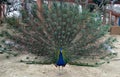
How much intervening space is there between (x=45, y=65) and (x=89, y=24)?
1.36 m

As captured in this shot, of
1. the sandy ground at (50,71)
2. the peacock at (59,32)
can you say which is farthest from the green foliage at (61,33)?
the sandy ground at (50,71)

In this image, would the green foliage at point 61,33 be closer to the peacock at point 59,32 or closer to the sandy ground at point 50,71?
the peacock at point 59,32

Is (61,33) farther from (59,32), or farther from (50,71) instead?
(50,71)

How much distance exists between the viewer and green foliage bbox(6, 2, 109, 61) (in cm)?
566

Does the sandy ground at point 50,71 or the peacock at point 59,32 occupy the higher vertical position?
the peacock at point 59,32

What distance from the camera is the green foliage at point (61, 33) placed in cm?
566

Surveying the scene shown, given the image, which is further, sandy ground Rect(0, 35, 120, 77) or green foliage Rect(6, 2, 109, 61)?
green foliage Rect(6, 2, 109, 61)

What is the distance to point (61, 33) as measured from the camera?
5.66 metres

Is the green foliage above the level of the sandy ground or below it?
above

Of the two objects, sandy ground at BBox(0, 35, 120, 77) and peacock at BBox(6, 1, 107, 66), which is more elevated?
peacock at BBox(6, 1, 107, 66)

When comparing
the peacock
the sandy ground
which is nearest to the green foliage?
the peacock

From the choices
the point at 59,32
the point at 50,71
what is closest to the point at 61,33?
the point at 59,32

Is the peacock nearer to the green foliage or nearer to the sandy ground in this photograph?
the green foliage

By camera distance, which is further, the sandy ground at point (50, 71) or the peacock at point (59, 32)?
the peacock at point (59, 32)
